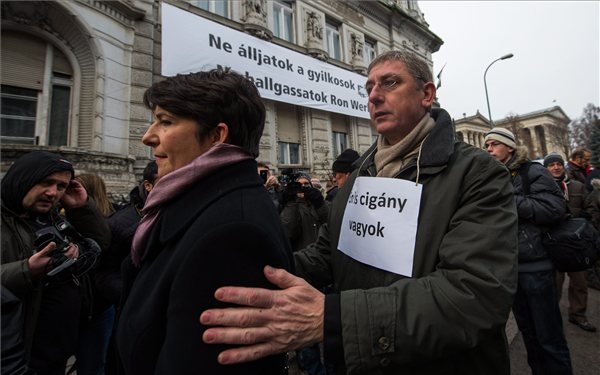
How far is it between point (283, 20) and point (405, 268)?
36.6 ft

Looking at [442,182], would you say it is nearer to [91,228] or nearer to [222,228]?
[222,228]

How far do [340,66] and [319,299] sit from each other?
39.2ft

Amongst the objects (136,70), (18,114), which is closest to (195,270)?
(18,114)

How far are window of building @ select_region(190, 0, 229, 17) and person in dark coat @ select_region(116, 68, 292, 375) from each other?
881cm

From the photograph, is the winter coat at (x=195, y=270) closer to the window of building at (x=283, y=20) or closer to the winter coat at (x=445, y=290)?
the winter coat at (x=445, y=290)

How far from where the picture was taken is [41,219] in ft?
6.12

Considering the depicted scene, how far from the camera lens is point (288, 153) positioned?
9836 millimetres

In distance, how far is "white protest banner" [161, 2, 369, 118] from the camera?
22.5 ft

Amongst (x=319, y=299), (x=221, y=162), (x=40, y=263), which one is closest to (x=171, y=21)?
(x=40, y=263)

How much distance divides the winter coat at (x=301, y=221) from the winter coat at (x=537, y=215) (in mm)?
1811

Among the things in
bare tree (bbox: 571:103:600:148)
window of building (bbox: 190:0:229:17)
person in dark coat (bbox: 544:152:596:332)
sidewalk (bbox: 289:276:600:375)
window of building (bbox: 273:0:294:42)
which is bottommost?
sidewalk (bbox: 289:276:600:375)

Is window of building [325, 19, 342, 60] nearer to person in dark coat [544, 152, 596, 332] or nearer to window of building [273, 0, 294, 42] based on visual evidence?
window of building [273, 0, 294, 42]

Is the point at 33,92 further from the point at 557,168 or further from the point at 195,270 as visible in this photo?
the point at 557,168

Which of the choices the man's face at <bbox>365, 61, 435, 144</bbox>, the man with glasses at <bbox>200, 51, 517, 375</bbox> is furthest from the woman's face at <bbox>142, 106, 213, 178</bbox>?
the man's face at <bbox>365, 61, 435, 144</bbox>
